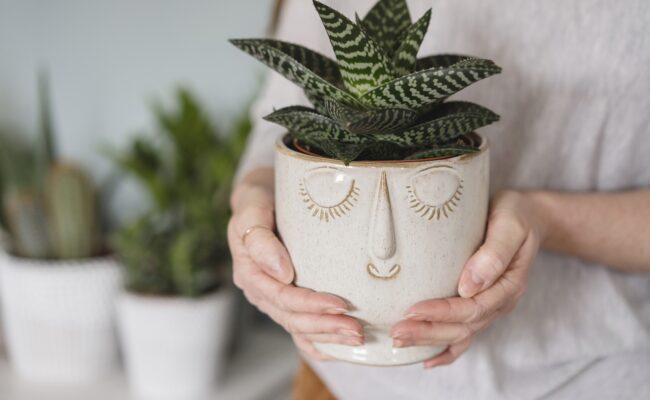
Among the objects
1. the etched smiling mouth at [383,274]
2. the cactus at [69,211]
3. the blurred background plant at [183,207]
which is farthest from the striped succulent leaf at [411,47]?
the cactus at [69,211]

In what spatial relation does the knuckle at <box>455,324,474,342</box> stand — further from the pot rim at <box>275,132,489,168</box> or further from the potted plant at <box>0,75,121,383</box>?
the potted plant at <box>0,75,121,383</box>

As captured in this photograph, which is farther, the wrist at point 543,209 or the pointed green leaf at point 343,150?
the wrist at point 543,209

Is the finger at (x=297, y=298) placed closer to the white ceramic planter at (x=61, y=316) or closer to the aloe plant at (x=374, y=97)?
the aloe plant at (x=374, y=97)

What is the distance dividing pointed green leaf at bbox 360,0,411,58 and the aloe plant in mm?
39

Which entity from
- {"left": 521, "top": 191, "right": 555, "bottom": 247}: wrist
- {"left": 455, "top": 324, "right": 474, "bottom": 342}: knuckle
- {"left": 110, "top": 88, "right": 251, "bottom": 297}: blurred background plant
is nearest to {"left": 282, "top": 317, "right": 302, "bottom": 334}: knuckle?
{"left": 455, "top": 324, "right": 474, "bottom": 342}: knuckle

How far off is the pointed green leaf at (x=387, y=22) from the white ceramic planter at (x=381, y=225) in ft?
0.33

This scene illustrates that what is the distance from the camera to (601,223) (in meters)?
0.56

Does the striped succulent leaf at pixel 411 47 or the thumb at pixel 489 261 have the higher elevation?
the striped succulent leaf at pixel 411 47

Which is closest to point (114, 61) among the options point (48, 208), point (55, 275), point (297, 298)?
point (48, 208)

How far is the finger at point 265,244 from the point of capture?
1.50ft

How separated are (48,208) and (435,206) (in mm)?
854

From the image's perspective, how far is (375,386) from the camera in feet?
2.01

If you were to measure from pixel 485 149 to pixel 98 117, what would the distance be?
104 cm

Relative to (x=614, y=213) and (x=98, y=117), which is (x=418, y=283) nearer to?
(x=614, y=213)
